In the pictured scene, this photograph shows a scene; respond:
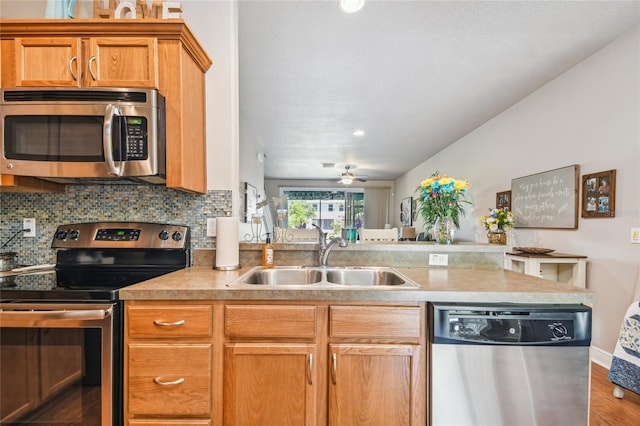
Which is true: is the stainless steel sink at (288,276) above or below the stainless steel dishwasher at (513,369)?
above

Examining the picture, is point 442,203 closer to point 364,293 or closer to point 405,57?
point 364,293

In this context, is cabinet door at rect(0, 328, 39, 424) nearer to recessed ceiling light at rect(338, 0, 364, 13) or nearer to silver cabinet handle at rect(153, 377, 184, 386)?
silver cabinet handle at rect(153, 377, 184, 386)

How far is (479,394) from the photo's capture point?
3.73 feet

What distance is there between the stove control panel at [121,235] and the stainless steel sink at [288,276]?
1.65ft

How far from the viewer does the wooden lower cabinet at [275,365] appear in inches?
46.0

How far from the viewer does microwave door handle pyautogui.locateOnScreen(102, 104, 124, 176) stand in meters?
1.30

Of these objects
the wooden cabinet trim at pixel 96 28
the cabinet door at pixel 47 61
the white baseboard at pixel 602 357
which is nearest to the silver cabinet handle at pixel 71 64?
the cabinet door at pixel 47 61

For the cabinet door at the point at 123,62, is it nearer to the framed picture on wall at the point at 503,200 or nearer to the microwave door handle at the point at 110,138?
the microwave door handle at the point at 110,138

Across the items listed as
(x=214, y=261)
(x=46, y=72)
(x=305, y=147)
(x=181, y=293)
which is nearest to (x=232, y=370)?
(x=181, y=293)

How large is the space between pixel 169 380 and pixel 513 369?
140 centimetres

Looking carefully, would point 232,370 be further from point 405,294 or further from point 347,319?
point 405,294

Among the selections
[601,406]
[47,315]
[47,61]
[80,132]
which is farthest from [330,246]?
[601,406]

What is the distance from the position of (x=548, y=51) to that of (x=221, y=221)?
2.97 metres

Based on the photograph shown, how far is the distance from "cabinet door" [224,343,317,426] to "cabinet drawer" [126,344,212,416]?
0.12 meters
